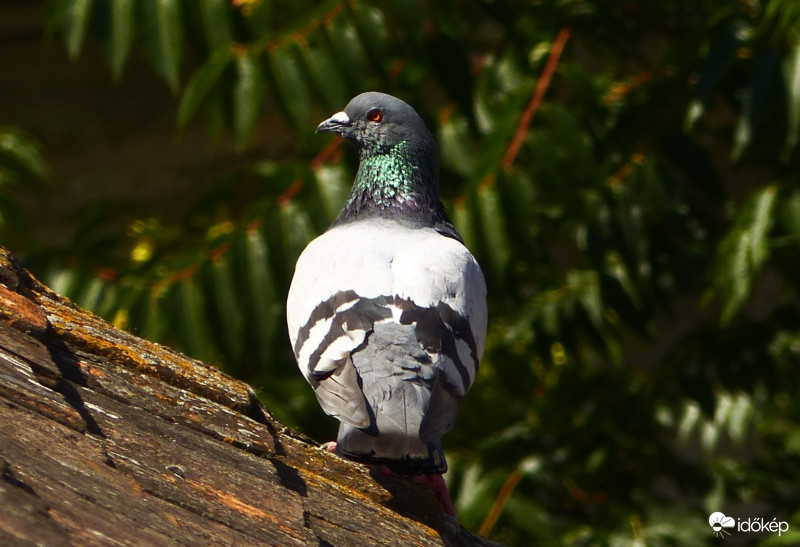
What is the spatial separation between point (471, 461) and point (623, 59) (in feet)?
7.23

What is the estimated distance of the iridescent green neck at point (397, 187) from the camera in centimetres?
402

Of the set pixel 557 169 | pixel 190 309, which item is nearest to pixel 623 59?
pixel 557 169

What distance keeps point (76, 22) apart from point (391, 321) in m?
2.29

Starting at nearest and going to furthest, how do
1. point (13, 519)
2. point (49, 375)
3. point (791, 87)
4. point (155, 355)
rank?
point (13, 519)
point (49, 375)
point (155, 355)
point (791, 87)

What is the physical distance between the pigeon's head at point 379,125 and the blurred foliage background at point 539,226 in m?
0.42

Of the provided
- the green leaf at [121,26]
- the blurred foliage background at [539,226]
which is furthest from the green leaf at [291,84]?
the green leaf at [121,26]

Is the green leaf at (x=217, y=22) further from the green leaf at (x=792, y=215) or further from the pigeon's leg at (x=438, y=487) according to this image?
the green leaf at (x=792, y=215)

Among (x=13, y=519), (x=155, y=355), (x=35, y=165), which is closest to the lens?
(x=13, y=519)

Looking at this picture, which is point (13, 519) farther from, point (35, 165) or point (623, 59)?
point (623, 59)

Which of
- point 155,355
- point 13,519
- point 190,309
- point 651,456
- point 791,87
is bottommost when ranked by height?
point 13,519

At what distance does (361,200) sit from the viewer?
13.5ft

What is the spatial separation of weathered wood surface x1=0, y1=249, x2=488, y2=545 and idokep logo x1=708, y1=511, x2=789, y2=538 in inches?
95.7

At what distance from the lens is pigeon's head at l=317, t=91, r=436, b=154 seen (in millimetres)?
4234

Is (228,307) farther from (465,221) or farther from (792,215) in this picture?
(792,215)
